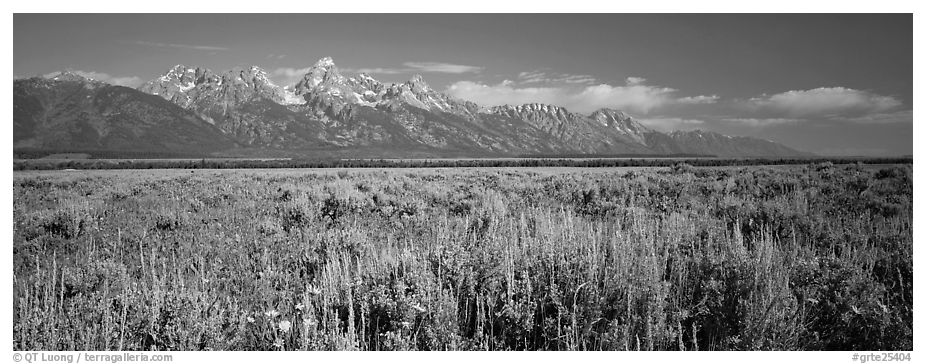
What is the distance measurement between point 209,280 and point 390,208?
15.9ft

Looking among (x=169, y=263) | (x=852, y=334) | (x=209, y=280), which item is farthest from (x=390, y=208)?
(x=852, y=334)

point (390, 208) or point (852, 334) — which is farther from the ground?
point (390, 208)

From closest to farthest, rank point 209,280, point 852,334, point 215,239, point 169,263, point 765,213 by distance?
point 852,334
point 209,280
point 169,263
point 215,239
point 765,213

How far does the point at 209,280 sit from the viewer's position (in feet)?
15.8

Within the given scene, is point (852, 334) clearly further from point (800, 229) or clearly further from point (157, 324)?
point (157, 324)

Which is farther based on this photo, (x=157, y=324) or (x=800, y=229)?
(x=800, y=229)

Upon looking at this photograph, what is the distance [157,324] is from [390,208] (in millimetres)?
5957

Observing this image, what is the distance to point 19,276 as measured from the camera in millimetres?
5605
